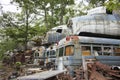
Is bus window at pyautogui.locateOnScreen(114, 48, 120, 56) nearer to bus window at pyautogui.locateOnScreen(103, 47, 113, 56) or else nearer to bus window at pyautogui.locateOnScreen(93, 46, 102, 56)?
bus window at pyautogui.locateOnScreen(103, 47, 113, 56)

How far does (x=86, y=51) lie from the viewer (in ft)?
52.6

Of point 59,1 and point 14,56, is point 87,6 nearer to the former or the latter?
point 59,1

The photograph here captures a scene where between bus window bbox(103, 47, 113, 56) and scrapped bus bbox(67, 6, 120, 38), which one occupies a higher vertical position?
scrapped bus bbox(67, 6, 120, 38)

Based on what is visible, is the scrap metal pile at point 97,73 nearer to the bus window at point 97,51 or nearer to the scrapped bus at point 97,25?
the bus window at point 97,51

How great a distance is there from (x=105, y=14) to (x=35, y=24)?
21.4 meters

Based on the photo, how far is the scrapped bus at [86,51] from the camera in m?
15.5

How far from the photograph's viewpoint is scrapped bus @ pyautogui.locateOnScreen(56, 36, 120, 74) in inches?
612

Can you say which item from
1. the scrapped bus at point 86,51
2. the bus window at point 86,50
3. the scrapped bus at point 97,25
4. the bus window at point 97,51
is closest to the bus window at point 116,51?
the scrapped bus at point 86,51

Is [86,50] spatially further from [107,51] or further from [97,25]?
[97,25]

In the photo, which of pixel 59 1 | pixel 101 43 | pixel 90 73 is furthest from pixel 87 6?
pixel 90 73

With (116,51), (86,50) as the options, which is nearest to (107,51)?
(116,51)

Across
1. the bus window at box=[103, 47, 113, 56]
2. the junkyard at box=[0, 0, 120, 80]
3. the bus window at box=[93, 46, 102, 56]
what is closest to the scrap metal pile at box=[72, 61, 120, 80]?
the junkyard at box=[0, 0, 120, 80]

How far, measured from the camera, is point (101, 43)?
54.2 feet

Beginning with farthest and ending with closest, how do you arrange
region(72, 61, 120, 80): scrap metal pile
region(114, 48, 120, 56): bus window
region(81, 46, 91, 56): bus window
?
region(114, 48, 120, 56): bus window, region(81, 46, 91, 56): bus window, region(72, 61, 120, 80): scrap metal pile
